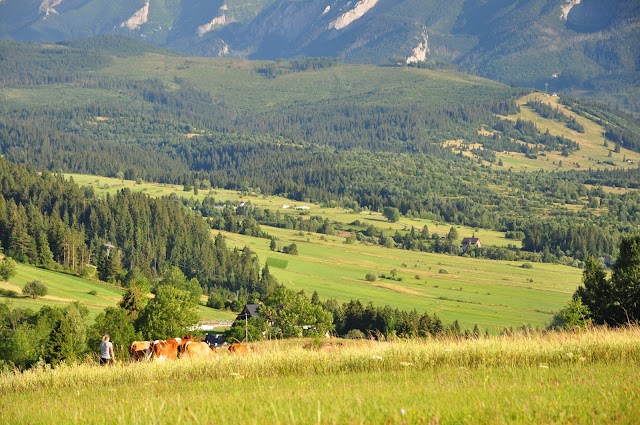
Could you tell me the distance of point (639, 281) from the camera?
168ft

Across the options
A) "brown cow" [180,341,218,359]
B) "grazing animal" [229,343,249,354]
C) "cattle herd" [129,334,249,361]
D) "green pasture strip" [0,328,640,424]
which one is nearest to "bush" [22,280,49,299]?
"cattle herd" [129,334,249,361]

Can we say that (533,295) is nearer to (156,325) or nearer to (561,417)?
(156,325)

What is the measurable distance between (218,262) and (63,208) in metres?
43.1

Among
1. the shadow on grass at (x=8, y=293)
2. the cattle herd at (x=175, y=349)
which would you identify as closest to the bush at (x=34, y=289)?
the shadow on grass at (x=8, y=293)

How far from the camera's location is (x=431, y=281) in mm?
142625

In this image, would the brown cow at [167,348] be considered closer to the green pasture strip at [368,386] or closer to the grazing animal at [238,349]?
the grazing animal at [238,349]

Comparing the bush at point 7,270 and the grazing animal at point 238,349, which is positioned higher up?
the grazing animal at point 238,349

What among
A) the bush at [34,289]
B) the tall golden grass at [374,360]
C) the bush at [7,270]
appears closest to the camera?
the tall golden grass at [374,360]

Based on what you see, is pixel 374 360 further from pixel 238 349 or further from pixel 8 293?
pixel 8 293

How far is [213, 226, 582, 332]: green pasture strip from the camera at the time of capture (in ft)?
378

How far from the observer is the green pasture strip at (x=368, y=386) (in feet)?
50.1

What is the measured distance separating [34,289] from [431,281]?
62380 mm

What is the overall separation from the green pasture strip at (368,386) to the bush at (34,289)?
3268 inches

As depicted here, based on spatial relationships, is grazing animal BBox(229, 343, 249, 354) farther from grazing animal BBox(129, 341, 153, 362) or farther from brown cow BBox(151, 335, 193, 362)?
grazing animal BBox(129, 341, 153, 362)
